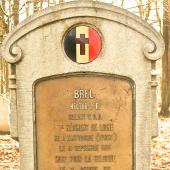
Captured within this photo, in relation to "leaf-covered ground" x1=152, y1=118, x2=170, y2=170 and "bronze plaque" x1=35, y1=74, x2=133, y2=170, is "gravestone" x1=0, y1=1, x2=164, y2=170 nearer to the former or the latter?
"bronze plaque" x1=35, y1=74, x2=133, y2=170

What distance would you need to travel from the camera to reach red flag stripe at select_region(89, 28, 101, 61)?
4473 mm

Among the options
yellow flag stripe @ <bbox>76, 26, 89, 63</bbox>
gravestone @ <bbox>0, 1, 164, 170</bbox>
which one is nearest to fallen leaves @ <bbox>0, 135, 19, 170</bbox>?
gravestone @ <bbox>0, 1, 164, 170</bbox>

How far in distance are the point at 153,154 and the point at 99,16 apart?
5458mm

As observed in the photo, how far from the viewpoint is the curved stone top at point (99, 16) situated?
4.41 meters

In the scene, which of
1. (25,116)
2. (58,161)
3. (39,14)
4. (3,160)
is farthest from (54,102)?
(3,160)

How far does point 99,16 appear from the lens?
4441mm

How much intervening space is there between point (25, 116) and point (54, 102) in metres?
0.37

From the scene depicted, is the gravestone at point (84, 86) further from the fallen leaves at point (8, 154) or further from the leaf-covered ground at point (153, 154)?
the fallen leaves at point (8, 154)

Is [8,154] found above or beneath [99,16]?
beneath

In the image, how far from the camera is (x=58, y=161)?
4.67 meters

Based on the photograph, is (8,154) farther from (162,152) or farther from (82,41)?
(82,41)

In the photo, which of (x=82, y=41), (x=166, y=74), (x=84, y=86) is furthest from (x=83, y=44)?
(x=166, y=74)

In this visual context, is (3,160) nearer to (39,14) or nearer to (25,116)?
(25,116)

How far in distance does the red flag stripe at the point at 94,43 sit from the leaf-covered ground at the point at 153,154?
3.90 m
